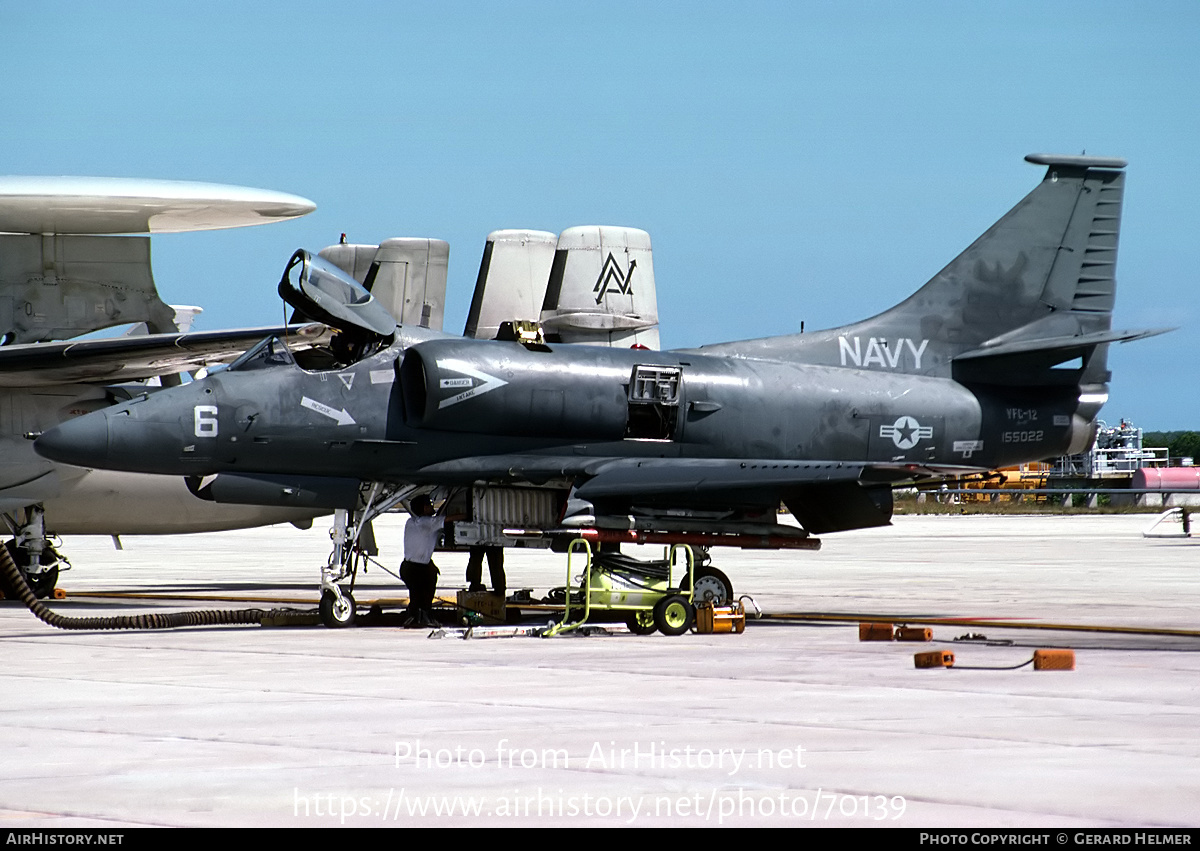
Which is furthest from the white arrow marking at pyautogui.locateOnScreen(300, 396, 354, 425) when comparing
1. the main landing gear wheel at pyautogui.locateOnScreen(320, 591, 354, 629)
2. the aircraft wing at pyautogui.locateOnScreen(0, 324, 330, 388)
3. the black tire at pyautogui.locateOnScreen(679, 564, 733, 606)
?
the black tire at pyautogui.locateOnScreen(679, 564, 733, 606)

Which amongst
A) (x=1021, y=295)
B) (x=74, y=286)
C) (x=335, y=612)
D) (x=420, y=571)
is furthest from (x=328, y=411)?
(x=74, y=286)

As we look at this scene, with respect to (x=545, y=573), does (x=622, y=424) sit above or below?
A: above

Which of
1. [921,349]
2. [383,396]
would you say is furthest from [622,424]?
[921,349]

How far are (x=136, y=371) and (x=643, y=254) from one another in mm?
10144

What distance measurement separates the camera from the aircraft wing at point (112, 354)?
18.7 metres

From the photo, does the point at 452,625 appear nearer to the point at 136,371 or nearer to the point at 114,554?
the point at 136,371

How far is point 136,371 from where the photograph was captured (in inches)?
792

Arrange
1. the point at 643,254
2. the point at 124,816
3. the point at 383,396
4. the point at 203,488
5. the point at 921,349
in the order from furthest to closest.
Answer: the point at 643,254 < the point at 921,349 < the point at 203,488 < the point at 383,396 < the point at 124,816

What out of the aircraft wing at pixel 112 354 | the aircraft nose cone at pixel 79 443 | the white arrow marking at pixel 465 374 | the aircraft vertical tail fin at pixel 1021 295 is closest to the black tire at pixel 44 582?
the aircraft wing at pixel 112 354

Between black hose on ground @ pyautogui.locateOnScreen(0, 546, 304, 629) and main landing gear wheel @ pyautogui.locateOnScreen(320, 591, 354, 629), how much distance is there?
25.4 inches

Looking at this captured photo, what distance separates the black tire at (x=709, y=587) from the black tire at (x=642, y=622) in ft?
2.26

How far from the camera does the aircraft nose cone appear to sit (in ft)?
49.5

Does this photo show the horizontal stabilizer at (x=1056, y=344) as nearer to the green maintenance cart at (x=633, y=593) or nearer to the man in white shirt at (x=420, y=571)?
the green maintenance cart at (x=633, y=593)

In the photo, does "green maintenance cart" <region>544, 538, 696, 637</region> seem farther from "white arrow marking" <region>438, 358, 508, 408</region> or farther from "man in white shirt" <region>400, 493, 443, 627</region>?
"white arrow marking" <region>438, 358, 508, 408</region>
